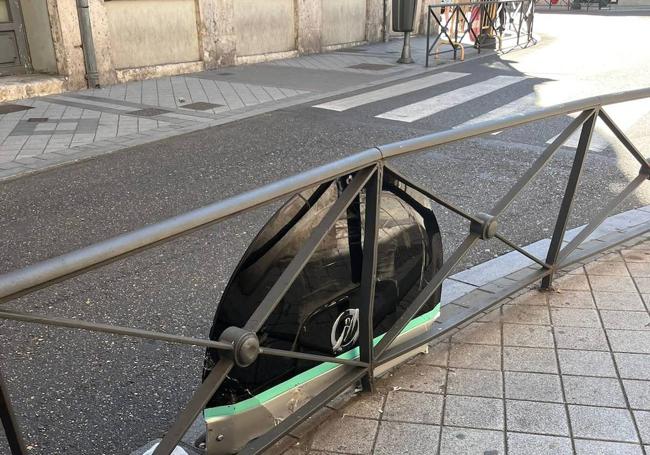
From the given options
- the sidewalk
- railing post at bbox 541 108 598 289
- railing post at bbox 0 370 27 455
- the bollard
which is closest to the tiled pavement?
railing post at bbox 541 108 598 289

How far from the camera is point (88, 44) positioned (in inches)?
427

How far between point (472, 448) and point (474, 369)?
565mm

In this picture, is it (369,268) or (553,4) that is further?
(553,4)

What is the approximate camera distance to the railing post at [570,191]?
346 centimetres

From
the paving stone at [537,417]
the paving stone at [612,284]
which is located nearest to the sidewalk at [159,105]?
the paving stone at [612,284]

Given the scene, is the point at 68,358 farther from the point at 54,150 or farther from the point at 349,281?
the point at 54,150

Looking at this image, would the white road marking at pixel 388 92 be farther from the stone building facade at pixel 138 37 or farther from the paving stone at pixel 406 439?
the paving stone at pixel 406 439

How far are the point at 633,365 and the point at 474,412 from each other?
0.84m

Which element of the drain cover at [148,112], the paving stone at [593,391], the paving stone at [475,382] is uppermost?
the paving stone at [593,391]

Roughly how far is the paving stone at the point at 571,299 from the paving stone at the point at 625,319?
13 centimetres

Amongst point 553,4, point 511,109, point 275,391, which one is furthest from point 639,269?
point 553,4

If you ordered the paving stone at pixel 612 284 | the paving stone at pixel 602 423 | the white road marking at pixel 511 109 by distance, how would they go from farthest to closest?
the white road marking at pixel 511 109 → the paving stone at pixel 612 284 → the paving stone at pixel 602 423

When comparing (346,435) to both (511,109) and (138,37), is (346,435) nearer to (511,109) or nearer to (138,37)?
(511,109)

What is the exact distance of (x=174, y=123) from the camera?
8609mm
